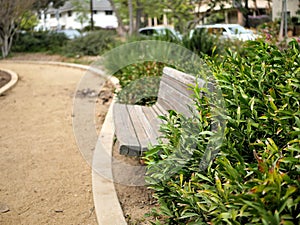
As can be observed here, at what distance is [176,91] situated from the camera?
413 cm

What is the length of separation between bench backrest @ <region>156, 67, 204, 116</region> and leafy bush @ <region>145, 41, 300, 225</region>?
0.58 meters

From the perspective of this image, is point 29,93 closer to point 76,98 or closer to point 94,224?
point 76,98

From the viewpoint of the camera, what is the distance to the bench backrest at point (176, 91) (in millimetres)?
3645

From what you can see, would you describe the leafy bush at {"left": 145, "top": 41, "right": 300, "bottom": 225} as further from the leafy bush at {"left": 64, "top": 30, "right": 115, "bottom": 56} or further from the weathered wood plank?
the leafy bush at {"left": 64, "top": 30, "right": 115, "bottom": 56}

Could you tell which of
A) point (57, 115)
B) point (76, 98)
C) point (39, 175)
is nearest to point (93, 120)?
point (57, 115)

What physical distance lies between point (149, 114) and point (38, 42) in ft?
60.1

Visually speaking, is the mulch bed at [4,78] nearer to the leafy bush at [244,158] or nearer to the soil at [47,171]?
the soil at [47,171]

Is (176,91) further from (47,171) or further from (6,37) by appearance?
(6,37)

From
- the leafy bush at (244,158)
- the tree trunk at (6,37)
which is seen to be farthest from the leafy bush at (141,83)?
the tree trunk at (6,37)

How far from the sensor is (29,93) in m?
9.25

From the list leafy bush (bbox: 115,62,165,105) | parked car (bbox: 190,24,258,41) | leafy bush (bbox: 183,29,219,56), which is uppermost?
parked car (bbox: 190,24,258,41)

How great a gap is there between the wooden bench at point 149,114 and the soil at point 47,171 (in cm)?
50

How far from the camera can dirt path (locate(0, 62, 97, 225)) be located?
3.45 meters

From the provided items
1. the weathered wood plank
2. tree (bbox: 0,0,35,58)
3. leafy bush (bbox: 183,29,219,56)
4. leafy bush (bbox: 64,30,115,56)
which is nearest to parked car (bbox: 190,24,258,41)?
leafy bush (bbox: 183,29,219,56)
